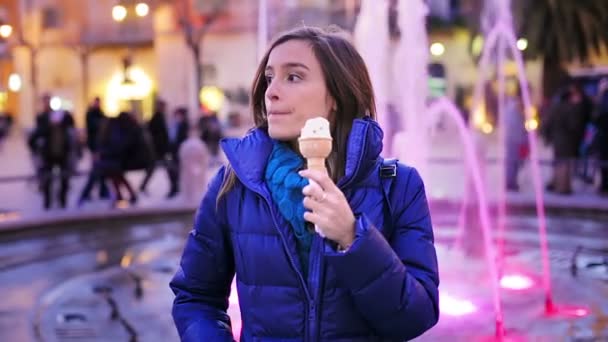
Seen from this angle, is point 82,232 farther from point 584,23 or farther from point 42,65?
point 42,65

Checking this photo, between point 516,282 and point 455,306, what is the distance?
4.42 feet

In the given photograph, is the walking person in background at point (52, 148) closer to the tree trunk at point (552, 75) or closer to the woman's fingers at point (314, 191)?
the woman's fingers at point (314, 191)

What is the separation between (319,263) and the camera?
213 centimetres

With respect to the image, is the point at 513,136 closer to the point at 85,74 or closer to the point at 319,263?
the point at 319,263

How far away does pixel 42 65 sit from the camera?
2035 inches

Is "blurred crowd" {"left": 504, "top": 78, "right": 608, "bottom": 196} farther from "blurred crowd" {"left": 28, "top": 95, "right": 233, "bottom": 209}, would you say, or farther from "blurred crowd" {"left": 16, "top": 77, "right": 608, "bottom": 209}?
"blurred crowd" {"left": 28, "top": 95, "right": 233, "bottom": 209}

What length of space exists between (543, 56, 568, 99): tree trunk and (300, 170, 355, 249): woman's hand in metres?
27.0

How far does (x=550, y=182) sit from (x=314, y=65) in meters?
15.0

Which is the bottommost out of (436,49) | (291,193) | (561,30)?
(291,193)

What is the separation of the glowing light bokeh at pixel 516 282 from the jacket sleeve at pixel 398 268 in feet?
20.5

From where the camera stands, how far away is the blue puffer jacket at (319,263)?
80.0 inches

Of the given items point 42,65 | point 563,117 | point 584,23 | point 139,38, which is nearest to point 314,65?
point 563,117

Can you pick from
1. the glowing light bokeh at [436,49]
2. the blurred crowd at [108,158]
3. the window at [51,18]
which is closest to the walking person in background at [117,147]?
the blurred crowd at [108,158]

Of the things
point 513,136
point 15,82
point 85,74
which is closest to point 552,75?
point 513,136
